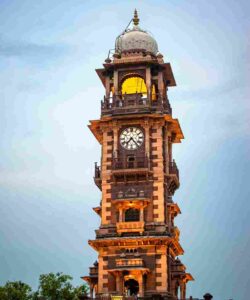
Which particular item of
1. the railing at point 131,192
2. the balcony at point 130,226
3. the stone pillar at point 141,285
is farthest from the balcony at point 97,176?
the stone pillar at point 141,285

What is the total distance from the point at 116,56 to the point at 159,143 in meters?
9.54

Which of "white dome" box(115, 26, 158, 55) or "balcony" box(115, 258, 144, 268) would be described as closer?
"balcony" box(115, 258, 144, 268)

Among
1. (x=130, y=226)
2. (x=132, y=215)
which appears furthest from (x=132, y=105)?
(x=130, y=226)

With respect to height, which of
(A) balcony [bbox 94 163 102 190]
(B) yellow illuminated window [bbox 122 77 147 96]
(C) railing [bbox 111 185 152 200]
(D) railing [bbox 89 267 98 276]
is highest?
(B) yellow illuminated window [bbox 122 77 147 96]

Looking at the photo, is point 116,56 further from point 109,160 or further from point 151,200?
point 151,200

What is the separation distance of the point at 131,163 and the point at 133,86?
406 inches

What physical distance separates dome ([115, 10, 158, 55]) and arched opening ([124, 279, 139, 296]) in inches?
813

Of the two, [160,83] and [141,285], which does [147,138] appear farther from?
[141,285]

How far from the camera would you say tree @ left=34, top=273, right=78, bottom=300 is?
181 ft

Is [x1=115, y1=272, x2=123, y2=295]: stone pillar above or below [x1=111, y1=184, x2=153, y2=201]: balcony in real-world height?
below

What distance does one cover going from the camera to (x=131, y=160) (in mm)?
51438

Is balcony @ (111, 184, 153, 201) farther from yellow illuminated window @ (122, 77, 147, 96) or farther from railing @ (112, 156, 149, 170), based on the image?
yellow illuminated window @ (122, 77, 147, 96)

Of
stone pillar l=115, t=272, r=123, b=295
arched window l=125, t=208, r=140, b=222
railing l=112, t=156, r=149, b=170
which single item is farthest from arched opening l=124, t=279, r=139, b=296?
railing l=112, t=156, r=149, b=170

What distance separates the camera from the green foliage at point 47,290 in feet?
181
